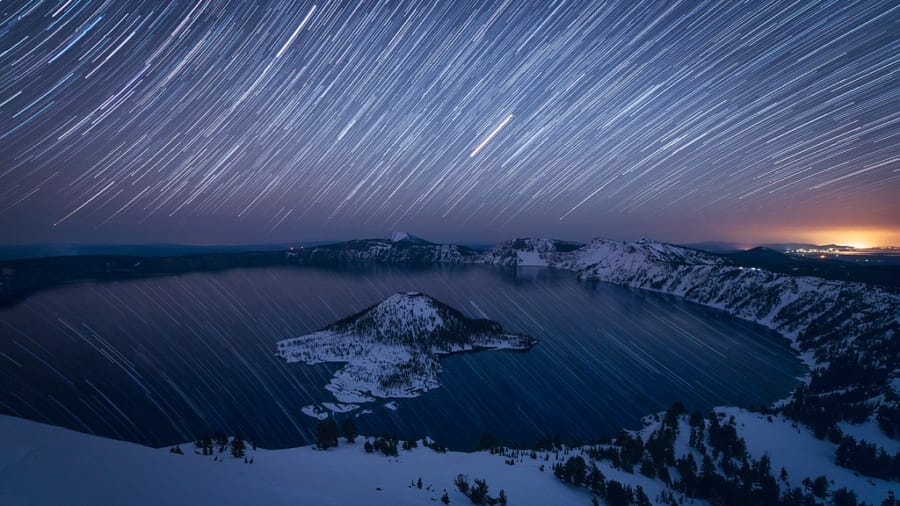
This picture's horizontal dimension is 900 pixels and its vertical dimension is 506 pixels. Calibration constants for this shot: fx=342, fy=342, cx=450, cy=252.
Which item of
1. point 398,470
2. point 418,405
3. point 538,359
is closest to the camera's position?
point 398,470

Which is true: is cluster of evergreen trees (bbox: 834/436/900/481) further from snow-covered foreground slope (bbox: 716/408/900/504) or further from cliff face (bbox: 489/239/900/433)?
cliff face (bbox: 489/239/900/433)

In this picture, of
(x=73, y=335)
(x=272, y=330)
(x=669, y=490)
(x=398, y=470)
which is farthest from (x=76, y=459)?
(x=73, y=335)

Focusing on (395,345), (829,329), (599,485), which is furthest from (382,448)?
(829,329)

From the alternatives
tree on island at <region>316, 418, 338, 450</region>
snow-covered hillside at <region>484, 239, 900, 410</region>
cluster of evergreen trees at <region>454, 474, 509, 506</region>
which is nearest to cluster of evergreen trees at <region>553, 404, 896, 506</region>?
cluster of evergreen trees at <region>454, 474, 509, 506</region>

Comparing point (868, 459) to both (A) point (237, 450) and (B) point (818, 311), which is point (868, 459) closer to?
(A) point (237, 450)

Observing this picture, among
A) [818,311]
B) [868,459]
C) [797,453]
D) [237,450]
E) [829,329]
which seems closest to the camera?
[237,450]

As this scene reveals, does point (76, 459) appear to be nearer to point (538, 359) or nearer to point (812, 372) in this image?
point (538, 359)
